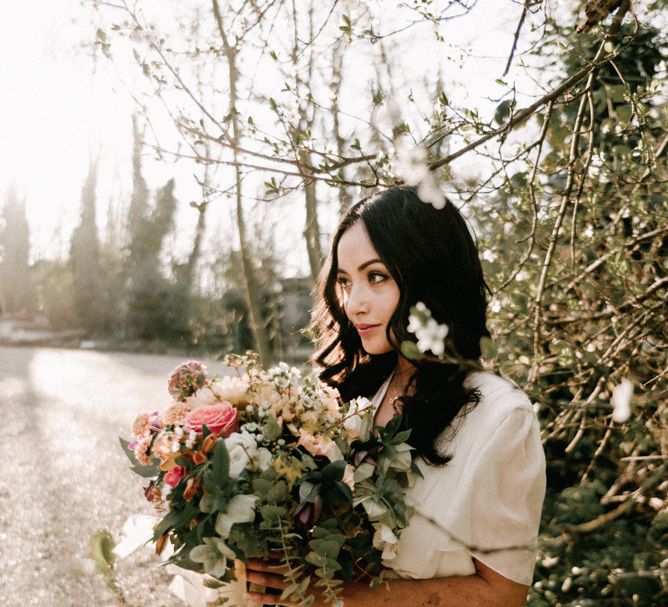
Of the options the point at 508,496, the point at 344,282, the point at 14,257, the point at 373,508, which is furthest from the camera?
Answer: the point at 14,257

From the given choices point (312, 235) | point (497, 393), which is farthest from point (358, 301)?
point (312, 235)

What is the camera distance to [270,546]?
140 cm

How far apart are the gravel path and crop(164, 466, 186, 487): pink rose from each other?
313 millimetres

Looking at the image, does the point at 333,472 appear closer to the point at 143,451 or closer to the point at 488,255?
the point at 143,451

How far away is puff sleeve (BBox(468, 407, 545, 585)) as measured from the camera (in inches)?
59.2

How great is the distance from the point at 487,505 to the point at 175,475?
2.46ft

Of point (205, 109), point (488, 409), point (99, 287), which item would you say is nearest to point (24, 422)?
point (205, 109)

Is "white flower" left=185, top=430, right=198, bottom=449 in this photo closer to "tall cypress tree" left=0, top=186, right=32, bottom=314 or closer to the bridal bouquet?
the bridal bouquet

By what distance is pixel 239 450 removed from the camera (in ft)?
4.56

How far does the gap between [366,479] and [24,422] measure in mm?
8112

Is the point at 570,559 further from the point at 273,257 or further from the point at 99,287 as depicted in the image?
the point at 99,287

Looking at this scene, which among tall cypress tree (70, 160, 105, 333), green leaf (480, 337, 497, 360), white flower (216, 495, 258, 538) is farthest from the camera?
tall cypress tree (70, 160, 105, 333)

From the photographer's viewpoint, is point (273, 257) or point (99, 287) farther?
point (99, 287)

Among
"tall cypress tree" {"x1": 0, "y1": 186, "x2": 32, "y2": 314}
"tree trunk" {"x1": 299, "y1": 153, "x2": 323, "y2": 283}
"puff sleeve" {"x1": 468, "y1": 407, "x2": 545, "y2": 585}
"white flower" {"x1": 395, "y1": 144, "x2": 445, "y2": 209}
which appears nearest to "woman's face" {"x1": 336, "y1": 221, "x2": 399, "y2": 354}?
"white flower" {"x1": 395, "y1": 144, "x2": 445, "y2": 209}
